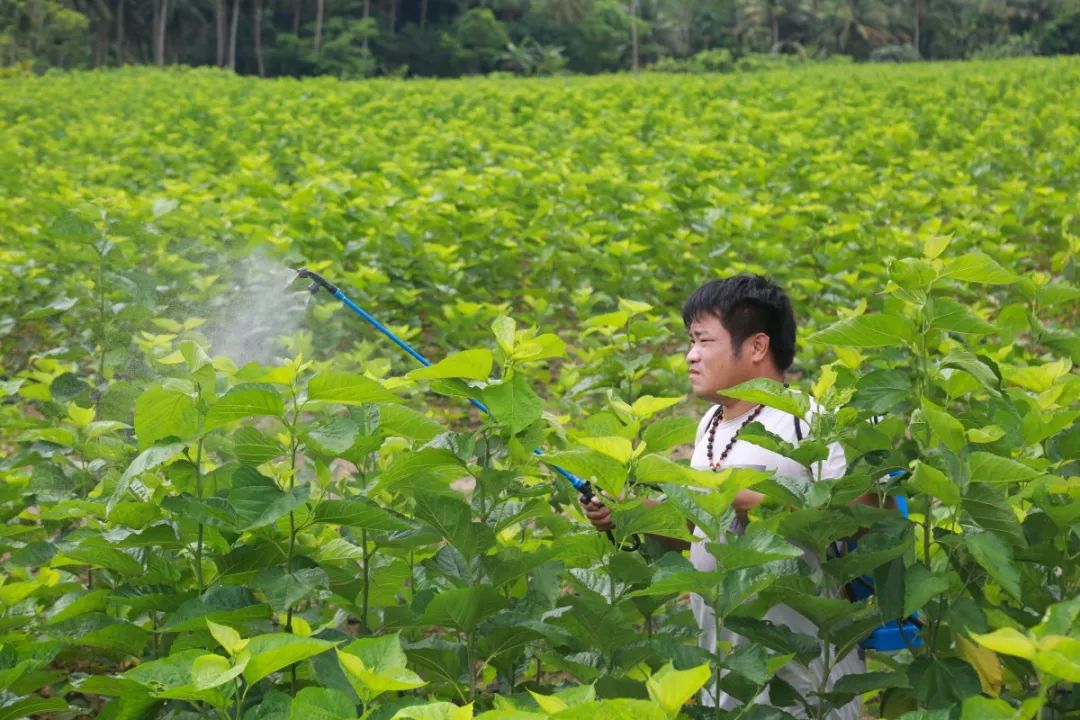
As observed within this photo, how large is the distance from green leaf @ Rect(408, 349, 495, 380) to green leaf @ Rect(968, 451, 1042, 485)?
2.39 ft

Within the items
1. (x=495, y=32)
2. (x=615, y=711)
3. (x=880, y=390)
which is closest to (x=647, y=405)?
(x=880, y=390)

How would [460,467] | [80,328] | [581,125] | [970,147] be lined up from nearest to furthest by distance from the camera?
[460,467] → [80,328] → [970,147] → [581,125]

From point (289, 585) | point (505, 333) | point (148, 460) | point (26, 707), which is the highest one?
point (505, 333)

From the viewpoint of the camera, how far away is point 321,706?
1.73 m

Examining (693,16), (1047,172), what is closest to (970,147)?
(1047,172)

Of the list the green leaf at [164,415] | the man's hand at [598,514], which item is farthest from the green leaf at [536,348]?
the green leaf at [164,415]

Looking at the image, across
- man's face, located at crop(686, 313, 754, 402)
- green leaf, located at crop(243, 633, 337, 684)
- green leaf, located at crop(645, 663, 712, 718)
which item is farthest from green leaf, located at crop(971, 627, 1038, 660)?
man's face, located at crop(686, 313, 754, 402)

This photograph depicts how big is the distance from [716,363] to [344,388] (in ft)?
3.88

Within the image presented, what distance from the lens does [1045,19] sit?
205ft

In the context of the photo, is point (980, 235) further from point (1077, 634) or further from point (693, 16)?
point (693, 16)

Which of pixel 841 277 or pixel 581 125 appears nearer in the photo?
pixel 841 277

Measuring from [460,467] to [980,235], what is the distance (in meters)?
6.09

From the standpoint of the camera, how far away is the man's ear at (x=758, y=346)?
117 inches

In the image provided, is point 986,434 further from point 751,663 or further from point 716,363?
point 716,363
